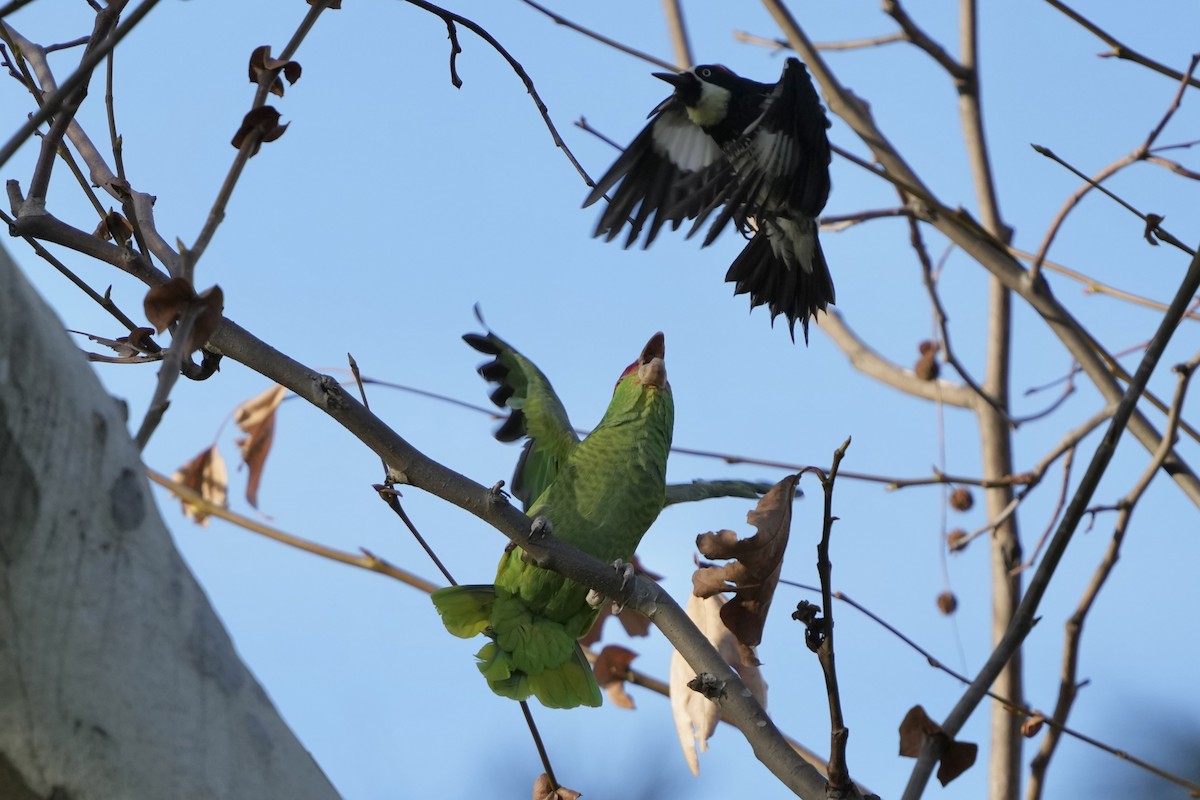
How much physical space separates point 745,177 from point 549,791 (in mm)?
1420

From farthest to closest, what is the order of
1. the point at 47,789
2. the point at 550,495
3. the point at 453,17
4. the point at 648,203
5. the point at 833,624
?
the point at 648,203 < the point at 550,495 < the point at 453,17 < the point at 833,624 < the point at 47,789

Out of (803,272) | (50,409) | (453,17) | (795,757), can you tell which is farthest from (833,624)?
(803,272)

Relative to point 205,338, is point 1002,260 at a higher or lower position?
higher

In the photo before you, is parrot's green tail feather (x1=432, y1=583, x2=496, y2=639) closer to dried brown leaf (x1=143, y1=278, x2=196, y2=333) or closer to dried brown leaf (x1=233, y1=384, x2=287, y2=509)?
dried brown leaf (x1=233, y1=384, x2=287, y2=509)

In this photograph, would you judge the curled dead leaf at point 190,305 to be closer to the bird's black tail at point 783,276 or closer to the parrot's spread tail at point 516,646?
the parrot's spread tail at point 516,646

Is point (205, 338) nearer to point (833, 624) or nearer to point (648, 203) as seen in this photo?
point (833, 624)

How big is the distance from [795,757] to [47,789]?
1050 millimetres

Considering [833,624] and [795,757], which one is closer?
[833,624]

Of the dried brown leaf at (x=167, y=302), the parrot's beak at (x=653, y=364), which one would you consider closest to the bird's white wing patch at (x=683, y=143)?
the parrot's beak at (x=653, y=364)

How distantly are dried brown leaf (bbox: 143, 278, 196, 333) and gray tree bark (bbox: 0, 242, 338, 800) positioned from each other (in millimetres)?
81

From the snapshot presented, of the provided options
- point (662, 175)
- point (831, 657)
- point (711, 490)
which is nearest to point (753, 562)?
point (831, 657)

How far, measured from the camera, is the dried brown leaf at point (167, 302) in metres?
1.12

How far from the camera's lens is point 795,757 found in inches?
67.9

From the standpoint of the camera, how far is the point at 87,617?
3.42 feet
